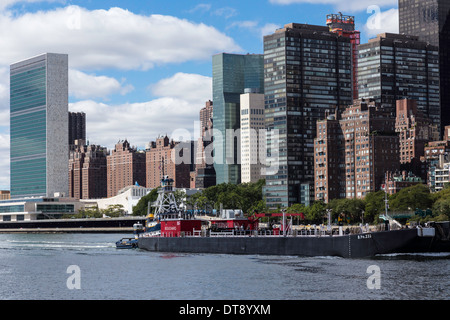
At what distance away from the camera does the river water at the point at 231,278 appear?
241 ft

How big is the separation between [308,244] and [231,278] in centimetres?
2929

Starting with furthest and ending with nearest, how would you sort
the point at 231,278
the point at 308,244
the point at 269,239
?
1. the point at 269,239
2. the point at 308,244
3. the point at 231,278

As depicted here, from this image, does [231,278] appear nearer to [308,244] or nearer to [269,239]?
[308,244]

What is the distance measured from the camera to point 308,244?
11275 cm

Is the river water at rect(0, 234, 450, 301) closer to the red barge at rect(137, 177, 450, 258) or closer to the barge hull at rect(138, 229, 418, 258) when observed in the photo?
the barge hull at rect(138, 229, 418, 258)

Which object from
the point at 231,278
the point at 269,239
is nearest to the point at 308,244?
the point at 269,239

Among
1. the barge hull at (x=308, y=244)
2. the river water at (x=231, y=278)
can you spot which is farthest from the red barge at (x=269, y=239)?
the river water at (x=231, y=278)

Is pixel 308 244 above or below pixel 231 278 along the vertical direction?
above

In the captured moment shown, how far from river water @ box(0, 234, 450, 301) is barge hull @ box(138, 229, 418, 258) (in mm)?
2095

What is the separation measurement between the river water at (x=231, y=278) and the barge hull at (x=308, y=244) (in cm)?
209

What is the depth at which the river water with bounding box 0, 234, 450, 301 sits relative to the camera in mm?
73375

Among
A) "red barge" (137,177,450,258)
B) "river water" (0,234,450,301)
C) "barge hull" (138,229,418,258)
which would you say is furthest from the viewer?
"red barge" (137,177,450,258)

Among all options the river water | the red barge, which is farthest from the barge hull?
the river water
